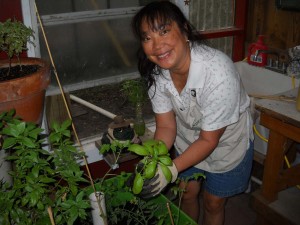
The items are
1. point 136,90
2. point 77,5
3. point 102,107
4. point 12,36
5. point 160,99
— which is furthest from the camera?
point 102,107

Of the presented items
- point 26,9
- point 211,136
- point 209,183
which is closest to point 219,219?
point 209,183

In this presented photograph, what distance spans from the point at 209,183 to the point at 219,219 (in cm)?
21

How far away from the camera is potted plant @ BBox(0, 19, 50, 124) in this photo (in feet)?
4.37

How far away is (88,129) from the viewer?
279 cm

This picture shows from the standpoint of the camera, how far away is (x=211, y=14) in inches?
96.3

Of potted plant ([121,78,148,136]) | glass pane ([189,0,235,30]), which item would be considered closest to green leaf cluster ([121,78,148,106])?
potted plant ([121,78,148,136])

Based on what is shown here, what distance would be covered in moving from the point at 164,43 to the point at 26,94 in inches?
22.9

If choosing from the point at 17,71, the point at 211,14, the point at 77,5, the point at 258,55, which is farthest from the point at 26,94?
the point at 258,55

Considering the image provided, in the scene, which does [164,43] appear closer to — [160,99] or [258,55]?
[160,99]

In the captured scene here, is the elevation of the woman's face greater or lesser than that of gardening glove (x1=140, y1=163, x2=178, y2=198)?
greater

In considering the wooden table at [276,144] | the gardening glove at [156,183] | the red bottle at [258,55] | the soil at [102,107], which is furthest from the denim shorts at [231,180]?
the soil at [102,107]

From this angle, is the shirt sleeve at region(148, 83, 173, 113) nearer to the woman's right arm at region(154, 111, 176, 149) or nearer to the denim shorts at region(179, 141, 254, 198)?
the woman's right arm at region(154, 111, 176, 149)

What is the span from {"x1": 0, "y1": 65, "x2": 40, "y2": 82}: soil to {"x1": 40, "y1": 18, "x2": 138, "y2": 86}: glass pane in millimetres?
435

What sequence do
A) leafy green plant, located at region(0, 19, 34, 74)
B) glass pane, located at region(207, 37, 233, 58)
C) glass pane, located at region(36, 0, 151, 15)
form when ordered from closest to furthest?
1. leafy green plant, located at region(0, 19, 34, 74)
2. glass pane, located at region(36, 0, 151, 15)
3. glass pane, located at region(207, 37, 233, 58)
